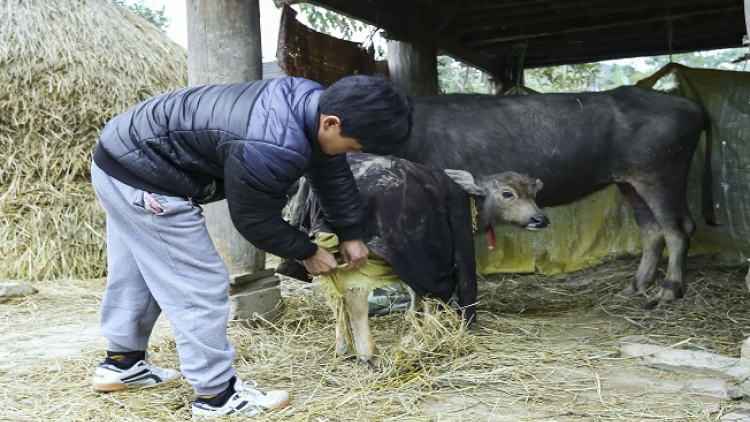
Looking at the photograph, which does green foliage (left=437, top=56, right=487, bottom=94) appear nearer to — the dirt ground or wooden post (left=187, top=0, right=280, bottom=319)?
the dirt ground

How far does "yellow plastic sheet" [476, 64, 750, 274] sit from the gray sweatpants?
13.6ft

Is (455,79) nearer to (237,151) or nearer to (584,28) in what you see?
(584,28)

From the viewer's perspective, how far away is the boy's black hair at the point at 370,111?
2613 millimetres

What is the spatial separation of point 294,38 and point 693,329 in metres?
3.20

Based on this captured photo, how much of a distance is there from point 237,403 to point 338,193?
36.6 inches

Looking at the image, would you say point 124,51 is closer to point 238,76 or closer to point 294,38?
point 294,38

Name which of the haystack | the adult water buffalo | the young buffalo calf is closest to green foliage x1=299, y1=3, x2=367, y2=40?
the haystack

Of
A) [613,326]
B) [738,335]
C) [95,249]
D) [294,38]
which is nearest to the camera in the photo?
[738,335]

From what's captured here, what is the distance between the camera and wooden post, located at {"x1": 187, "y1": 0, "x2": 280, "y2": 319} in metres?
4.45

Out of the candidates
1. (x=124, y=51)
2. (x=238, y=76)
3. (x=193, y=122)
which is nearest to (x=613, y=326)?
(x=238, y=76)

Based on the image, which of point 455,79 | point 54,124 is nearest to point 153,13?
point 455,79

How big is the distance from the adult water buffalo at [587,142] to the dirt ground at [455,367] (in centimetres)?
72

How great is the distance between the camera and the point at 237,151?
2648 millimetres

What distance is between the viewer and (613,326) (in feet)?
15.6
